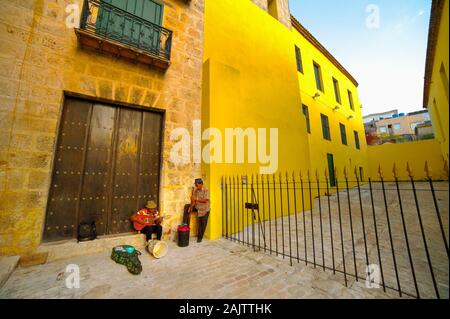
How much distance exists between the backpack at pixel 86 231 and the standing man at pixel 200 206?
73.7 inches

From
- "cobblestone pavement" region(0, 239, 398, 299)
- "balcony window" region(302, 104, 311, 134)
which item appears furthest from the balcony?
"balcony window" region(302, 104, 311, 134)

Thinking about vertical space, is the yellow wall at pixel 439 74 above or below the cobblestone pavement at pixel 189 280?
above

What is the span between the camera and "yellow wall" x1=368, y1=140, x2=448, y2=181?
15.1 m

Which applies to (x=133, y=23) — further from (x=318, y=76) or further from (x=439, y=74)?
(x=318, y=76)

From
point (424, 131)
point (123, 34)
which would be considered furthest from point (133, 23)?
point (424, 131)

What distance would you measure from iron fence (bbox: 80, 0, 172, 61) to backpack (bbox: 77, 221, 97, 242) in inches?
158

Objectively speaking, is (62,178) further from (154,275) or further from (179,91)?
(179,91)

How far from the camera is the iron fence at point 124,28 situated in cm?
416

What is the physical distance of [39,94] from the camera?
355 centimetres

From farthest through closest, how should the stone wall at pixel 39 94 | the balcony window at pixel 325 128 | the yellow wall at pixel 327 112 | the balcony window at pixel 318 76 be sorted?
1. the balcony window at pixel 318 76
2. the balcony window at pixel 325 128
3. the yellow wall at pixel 327 112
4. the stone wall at pixel 39 94

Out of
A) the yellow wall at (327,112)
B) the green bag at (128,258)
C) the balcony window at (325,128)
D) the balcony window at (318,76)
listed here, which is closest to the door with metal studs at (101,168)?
the green bag at (128,258)

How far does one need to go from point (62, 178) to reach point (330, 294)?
501 centimetres

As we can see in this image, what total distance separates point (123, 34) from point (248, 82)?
395cm

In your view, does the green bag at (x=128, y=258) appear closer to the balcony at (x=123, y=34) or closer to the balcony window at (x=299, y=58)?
the balcony at (x=123, y=34)
